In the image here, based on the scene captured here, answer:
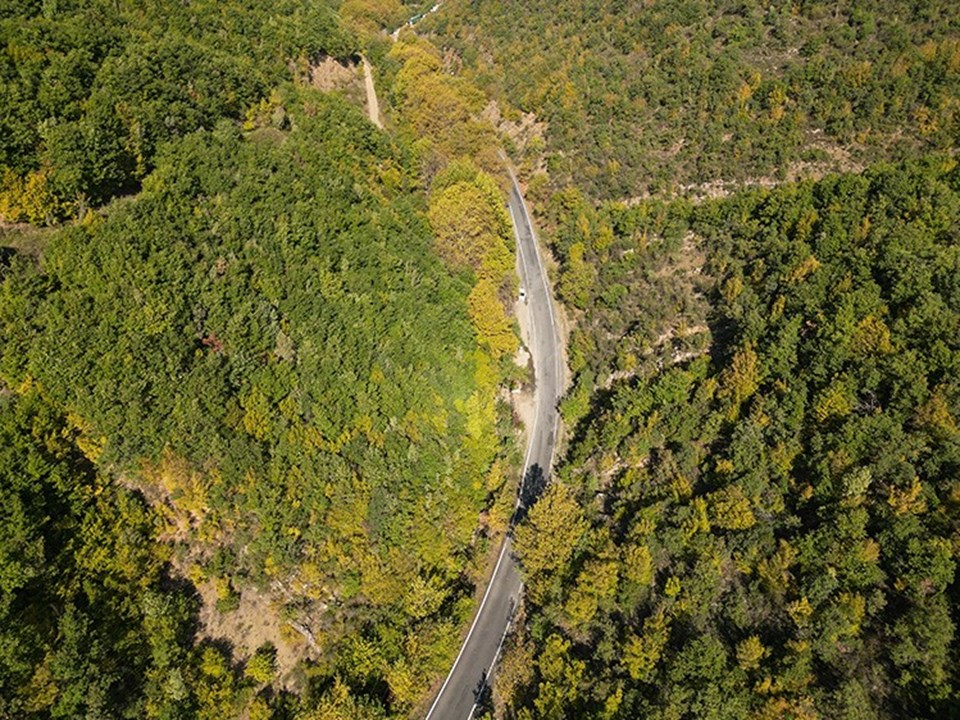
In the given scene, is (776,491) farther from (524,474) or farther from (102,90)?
(102,90)

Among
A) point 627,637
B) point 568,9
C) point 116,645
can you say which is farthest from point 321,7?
point 627,637

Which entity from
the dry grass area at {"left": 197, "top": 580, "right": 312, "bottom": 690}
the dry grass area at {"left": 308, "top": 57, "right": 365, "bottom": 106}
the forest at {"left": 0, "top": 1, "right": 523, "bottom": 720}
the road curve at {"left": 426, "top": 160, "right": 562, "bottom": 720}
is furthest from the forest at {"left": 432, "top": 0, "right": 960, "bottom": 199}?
the dry grass area at {"left": 197, "top": 580, "right": 312, "bottom": 690}

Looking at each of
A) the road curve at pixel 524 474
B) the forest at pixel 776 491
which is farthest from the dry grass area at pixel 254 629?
the forest at pixel 776 491

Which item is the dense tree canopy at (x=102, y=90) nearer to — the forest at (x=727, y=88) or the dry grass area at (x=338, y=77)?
the dry grass area at (x=338, y=77)

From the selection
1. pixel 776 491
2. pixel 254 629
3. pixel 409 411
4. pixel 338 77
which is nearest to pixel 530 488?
pixel 409 411

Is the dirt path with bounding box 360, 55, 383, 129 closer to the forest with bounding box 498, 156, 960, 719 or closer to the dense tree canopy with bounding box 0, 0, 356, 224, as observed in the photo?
the dense tree canopy with bounding box 0, 0, 356, 224
